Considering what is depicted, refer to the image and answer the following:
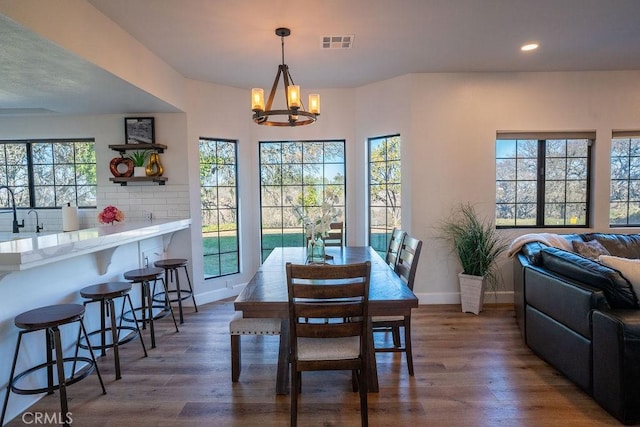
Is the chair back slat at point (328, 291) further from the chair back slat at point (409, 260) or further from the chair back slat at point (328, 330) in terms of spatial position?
the chair back slat at point (409, 260)

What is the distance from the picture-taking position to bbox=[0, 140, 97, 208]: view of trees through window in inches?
173

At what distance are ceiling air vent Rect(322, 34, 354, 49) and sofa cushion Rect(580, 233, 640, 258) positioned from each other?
3.22 metres

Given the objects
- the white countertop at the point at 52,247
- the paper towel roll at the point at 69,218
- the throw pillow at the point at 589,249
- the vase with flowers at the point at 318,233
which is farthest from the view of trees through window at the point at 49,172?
the throw pillow at the point at 589,249

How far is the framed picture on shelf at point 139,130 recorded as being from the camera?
417 centimetres

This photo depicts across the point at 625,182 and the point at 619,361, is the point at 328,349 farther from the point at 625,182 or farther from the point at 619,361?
the point at 625,182

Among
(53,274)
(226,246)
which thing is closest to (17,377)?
(53,274)

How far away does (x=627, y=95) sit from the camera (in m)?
4.17

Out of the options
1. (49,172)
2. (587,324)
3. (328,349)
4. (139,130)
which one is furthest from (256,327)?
(49,172)

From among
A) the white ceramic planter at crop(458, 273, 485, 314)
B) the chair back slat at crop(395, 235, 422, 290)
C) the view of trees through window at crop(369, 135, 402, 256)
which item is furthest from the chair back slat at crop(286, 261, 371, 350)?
the view of trees through window at crop(369, 135, 402, 256)

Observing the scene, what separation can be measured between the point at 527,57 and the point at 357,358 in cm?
362

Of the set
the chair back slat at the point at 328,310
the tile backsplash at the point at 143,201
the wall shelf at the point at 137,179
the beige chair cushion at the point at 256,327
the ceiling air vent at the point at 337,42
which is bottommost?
the beige chair cushion at the point at 256,327

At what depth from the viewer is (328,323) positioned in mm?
1963

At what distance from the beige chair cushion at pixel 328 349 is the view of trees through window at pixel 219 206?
112 inches

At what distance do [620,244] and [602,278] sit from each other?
192 centimetres
